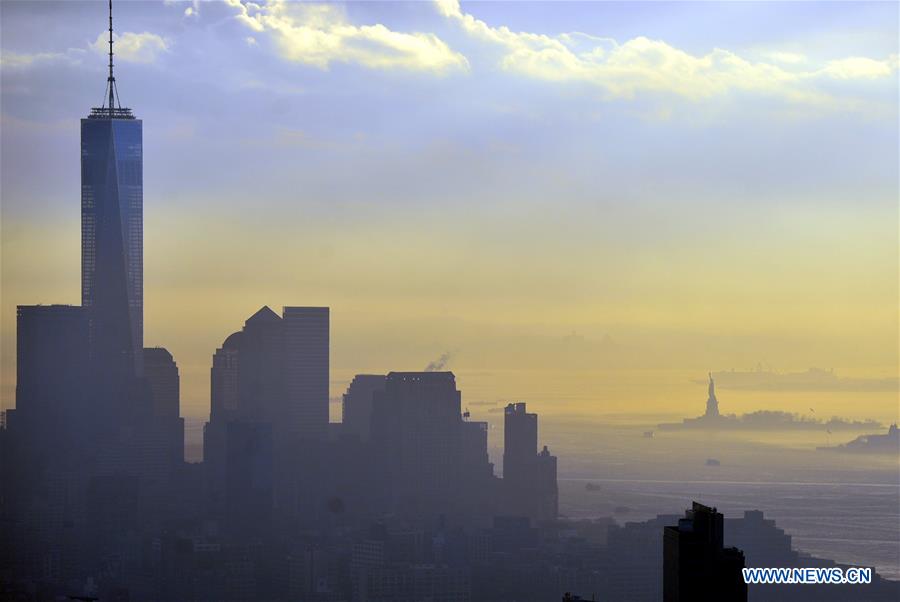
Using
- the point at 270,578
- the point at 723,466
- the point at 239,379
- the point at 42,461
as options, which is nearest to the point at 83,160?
the point at 239,379

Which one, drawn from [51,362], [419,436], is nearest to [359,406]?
[419,436]

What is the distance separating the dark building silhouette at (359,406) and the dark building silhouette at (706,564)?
3135 cm

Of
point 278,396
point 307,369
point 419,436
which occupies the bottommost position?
point 419,436

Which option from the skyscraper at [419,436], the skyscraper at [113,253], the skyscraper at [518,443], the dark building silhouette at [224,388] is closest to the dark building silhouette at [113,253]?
the skyscraper at [113,253]

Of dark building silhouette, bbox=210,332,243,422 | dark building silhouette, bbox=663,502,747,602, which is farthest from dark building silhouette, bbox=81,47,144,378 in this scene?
dark building silhouette, bbox=663,502,747,602

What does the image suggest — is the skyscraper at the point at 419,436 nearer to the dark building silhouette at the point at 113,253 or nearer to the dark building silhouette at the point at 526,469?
the dark building silhouette at the point at 526,469

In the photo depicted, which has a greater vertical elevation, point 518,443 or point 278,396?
point 278,396

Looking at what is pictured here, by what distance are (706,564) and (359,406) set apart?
32.4 meters

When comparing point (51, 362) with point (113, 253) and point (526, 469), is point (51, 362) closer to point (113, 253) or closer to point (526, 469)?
point (113, 253)

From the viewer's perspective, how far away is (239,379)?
140 feet

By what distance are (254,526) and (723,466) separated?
37.5ft

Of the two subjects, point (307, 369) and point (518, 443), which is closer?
point (518, 443)

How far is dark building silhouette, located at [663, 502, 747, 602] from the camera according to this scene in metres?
9.74

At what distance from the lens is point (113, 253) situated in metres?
43.7
